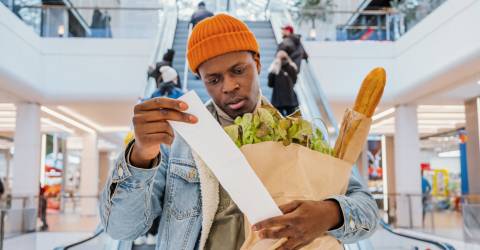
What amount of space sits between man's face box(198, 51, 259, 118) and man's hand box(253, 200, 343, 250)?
16.7 inches

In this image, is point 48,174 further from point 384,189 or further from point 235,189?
point 235,189

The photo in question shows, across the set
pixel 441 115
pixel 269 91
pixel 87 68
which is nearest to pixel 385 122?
pixel 441 115

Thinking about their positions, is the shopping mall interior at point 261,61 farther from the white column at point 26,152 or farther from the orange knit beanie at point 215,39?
the orange knit beanie at point 215,39

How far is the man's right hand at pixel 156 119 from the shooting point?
101 cm

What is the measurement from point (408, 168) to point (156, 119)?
1271 centimetres

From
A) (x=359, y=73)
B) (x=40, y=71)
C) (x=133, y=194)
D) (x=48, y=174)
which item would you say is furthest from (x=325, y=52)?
(x=48, y=174)

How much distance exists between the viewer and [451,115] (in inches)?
628

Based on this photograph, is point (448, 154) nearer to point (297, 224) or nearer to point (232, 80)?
point (232, 80)

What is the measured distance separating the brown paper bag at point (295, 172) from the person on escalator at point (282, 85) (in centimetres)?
542

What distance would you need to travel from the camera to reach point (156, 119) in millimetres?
1024

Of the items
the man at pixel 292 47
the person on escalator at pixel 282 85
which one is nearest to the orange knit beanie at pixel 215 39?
the person on escalator at pixel 282 85

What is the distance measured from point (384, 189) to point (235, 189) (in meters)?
19.8

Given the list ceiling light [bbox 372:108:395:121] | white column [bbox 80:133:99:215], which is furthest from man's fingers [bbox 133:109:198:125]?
white column [bbox 80:133:99:215]

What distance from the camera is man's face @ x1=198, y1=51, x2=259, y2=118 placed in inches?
51.0
